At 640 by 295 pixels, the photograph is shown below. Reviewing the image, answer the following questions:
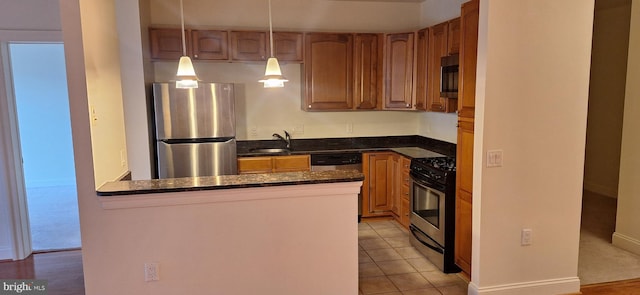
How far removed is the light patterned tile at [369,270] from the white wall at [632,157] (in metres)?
2.40

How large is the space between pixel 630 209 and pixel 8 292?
508 cm

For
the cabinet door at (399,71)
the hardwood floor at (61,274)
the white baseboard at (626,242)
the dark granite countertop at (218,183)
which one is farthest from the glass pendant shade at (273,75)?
the white baseboard at (626,242)

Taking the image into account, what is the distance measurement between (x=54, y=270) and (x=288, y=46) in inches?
121

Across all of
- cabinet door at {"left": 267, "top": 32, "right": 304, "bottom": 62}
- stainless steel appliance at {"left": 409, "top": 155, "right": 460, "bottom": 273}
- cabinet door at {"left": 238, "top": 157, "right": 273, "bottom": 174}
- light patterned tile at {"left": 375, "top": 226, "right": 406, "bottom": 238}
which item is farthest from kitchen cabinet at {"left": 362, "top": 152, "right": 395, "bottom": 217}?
cabinet door at {"left": 267, "top": 32, "right": 304, "bottom": 62}

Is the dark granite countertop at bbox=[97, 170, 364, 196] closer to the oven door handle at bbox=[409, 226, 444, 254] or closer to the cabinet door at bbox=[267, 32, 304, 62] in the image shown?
the oven door handle at bbox=[409, 226, 444, 254]

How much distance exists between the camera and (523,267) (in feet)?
9.92

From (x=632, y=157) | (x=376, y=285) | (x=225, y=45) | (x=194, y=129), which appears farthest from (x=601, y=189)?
(x=194, y=129)

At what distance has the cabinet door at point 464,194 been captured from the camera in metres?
3.12

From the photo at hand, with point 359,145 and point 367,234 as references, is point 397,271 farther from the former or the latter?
point 359,145

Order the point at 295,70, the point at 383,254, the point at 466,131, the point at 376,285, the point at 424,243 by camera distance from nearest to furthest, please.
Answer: the point at 466,131 < the point at 376,285 < the point at 424,243 < the point at 383,254 < the point at 295,70

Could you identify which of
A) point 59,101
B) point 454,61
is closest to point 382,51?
point 454,61

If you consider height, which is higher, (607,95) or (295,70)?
(295,70)

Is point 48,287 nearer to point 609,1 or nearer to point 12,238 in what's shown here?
point 12,238

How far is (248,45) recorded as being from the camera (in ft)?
14.9
